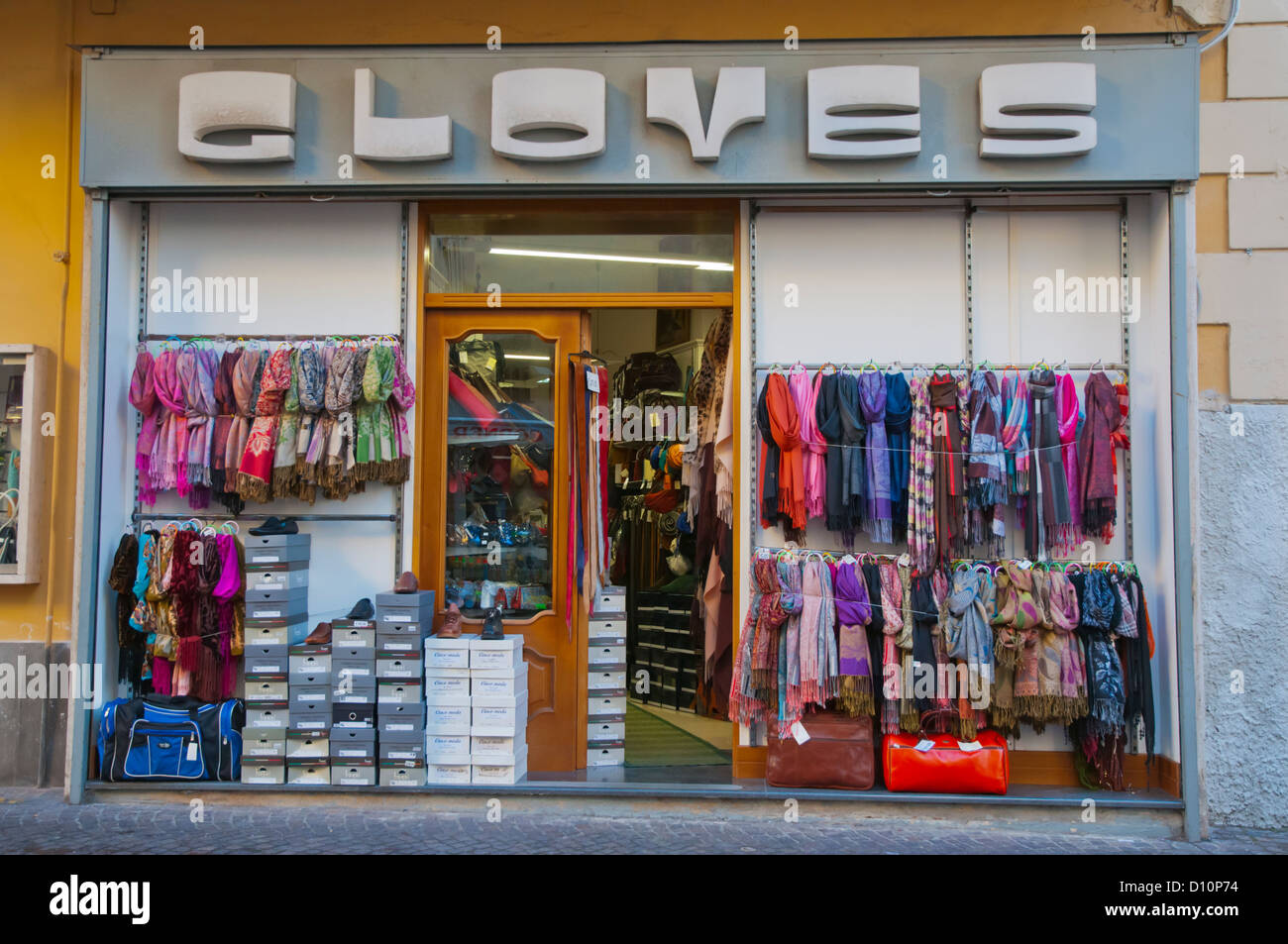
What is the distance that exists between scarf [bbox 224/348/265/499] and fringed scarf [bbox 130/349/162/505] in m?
0.54

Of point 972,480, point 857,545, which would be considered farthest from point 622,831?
point 972,480

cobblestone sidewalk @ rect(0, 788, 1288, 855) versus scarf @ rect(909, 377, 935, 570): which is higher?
scarf @ rect(909, 377, 935, 570)

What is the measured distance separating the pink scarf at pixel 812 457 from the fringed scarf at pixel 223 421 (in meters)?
3.70

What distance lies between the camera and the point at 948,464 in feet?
20.9

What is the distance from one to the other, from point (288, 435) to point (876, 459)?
377 cm

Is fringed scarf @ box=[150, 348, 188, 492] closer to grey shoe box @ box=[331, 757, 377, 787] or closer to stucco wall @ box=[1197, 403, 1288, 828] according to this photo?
grey shoe box @ box=[331, 757, 377, 787]

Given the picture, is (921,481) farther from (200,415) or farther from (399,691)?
(200,415)

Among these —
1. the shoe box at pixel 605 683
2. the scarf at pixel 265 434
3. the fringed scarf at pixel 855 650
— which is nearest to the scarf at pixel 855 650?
the fringed scarf at pixel 855 650

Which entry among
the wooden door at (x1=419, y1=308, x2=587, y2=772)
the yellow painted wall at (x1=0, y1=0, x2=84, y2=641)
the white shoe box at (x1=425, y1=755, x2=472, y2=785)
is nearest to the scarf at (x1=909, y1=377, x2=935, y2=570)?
the wooden door at (x1=419, y1=308, x2=587, y2=772)

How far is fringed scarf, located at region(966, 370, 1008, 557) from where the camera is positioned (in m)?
6.31

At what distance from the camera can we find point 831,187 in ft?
20.7

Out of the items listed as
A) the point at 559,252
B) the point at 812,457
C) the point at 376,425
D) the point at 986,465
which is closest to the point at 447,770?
the point at 376,425

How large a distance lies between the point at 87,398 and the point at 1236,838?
7.56m

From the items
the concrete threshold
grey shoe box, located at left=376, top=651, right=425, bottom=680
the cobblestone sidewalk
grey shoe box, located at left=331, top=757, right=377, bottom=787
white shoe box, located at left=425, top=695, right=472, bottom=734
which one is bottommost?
the cobblestone sidewalk
